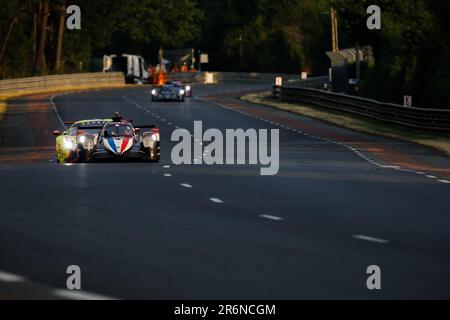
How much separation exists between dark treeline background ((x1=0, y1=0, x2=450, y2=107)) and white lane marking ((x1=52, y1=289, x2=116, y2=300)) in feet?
148

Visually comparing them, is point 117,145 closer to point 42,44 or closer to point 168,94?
point 168,94

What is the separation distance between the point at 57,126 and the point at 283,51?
8693 centimetres

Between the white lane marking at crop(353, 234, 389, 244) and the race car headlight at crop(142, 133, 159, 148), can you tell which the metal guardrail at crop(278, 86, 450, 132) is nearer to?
the race car headlight at crop(142, 133, 159, 148)

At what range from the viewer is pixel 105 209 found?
20922 mm

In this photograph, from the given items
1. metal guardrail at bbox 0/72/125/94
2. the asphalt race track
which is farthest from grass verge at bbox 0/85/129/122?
the asphalt race track

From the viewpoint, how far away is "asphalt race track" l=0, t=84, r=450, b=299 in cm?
1328

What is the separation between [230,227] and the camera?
18406 millimetres

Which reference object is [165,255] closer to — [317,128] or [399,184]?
[399,184]

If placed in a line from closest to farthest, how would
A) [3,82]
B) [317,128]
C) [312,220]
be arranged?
1. [312,220]
2. [317,128]
3. [3,82]

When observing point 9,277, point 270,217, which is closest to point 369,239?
point 270,217

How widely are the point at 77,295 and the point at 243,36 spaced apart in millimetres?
133543

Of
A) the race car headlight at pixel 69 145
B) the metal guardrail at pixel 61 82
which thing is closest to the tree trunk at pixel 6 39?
the metal guardrail at pixel 61 82

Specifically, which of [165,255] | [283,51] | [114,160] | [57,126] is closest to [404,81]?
[57,126]

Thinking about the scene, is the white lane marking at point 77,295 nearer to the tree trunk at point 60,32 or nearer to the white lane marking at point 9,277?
the white lane marking at point 9,277
